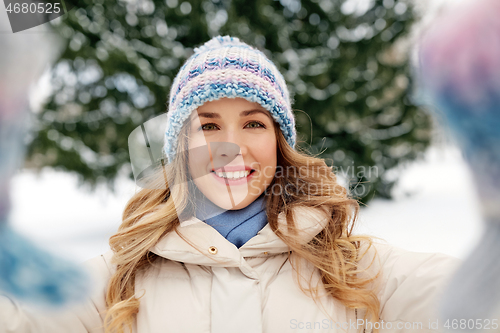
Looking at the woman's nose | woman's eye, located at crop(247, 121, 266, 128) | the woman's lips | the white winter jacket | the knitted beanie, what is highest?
the knitted beanie

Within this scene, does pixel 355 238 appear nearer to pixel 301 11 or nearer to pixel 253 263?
pixel 253 263

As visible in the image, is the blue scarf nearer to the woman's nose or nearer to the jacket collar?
the jacket collar

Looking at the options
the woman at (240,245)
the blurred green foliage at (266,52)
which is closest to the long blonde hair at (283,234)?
the woman at (240,245)

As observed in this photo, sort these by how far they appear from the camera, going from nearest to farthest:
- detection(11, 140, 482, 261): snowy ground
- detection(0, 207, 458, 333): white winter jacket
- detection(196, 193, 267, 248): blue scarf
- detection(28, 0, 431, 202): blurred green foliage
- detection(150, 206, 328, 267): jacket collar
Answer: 1. detection(11, 140, 482, 261): snowy ground
2. detection(0, 207, 458, 333): white winter jacket
3. detection(150, 206, 328, 267): jacket collar
4. detection(196, 193, 267, 248): blue scarf
5. detection(28, 0, 431, 202): blurred green foliage

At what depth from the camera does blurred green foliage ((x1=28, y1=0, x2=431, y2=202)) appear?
135 inches

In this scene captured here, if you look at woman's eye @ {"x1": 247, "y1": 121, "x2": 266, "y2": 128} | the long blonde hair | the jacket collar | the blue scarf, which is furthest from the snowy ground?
woman's eye @ {"x1": 247, "y1": 121, "x2": 266, "y2": 128}

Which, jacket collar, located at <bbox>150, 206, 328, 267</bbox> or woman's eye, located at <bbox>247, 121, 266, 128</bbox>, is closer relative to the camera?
jacket collar, located at <bbox>150, 206, 328, 267</bbox>

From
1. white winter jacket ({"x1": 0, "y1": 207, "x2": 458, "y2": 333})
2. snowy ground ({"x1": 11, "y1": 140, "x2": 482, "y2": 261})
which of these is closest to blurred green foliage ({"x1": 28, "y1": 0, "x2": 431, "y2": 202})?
snowy ground ({"x1": 11, "y1": 140, "x2": 482, "y2": 261})

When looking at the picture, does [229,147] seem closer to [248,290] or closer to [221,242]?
[221,242]

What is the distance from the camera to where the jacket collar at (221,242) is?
979 mm

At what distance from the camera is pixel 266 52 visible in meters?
3.74

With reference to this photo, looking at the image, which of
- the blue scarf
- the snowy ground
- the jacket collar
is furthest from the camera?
the blue scarf

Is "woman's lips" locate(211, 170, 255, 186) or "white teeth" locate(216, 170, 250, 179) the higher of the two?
"white teeth" locate(216, 170, 250, 179)

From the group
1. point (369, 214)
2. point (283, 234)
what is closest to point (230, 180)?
point (283, 234)
